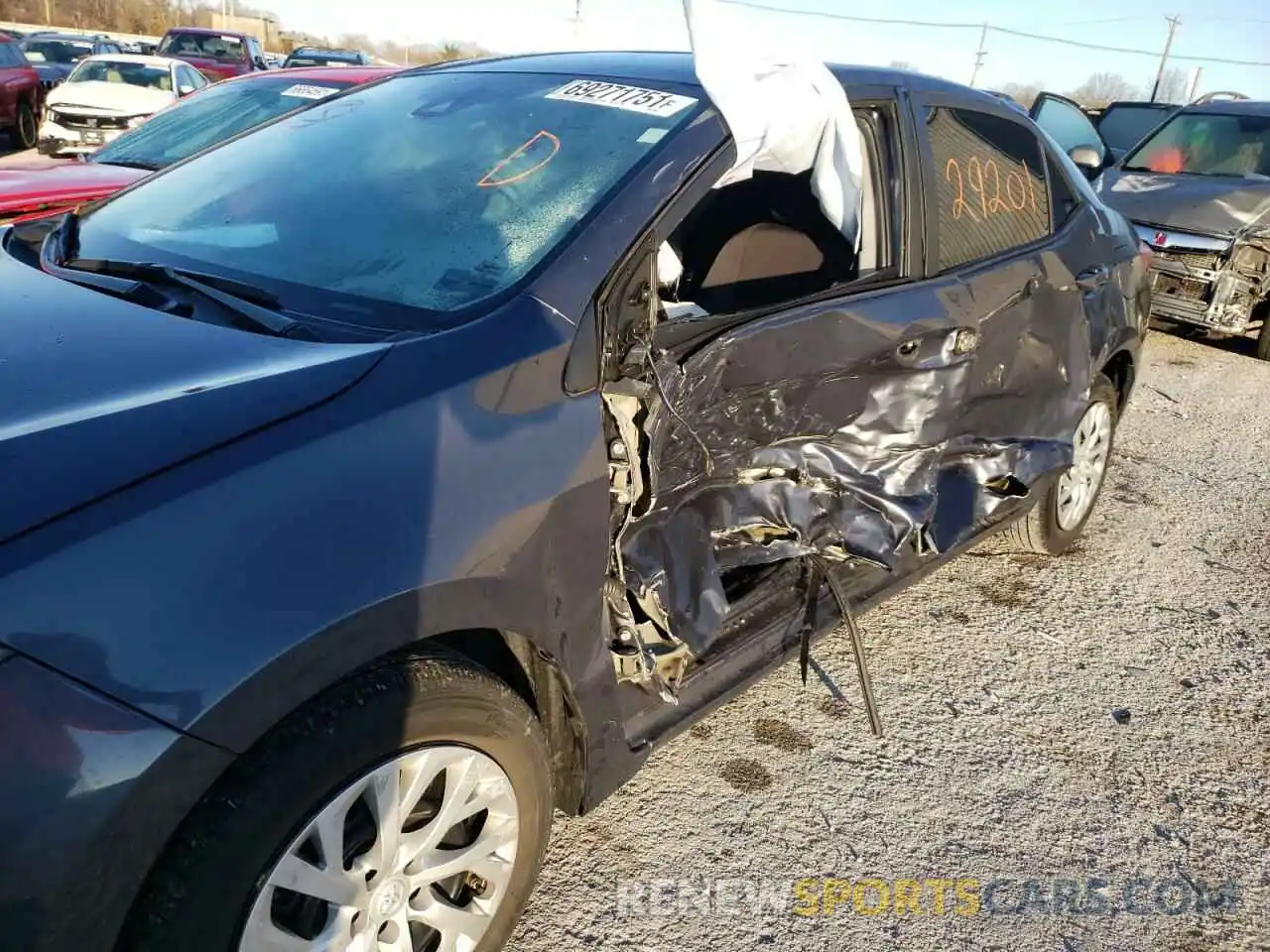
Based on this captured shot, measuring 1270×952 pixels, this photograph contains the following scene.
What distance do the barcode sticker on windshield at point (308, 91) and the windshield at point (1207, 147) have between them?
6.84 m

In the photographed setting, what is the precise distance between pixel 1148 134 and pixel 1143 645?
7161 mm

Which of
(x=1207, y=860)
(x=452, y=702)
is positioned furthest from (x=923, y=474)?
(x=452, y=702)

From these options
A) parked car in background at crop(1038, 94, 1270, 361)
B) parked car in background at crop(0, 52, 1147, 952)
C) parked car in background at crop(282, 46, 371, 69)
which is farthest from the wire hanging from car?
parked car in background at crop(282, 46, 371, 69)

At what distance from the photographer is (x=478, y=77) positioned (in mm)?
2742

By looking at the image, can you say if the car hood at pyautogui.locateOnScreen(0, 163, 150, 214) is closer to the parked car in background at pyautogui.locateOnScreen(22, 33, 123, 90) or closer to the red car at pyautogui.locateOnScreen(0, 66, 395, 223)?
the red car at pyautogui.locateOnScreen(0, 66, 395, 223)

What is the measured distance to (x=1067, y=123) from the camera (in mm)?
10164

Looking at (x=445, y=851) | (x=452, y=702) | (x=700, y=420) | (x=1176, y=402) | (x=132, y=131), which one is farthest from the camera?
(x=1176, y=402)

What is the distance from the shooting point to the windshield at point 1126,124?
37.3 ft

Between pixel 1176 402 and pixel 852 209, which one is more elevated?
pixel 852 209

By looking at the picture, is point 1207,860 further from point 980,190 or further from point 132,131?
Answer: point 132,131

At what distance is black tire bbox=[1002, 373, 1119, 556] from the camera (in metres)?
3.89

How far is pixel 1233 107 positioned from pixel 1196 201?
1.82 metres

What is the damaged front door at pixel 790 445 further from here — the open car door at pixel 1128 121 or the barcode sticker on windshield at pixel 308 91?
the open car door at pixel 1128 121
